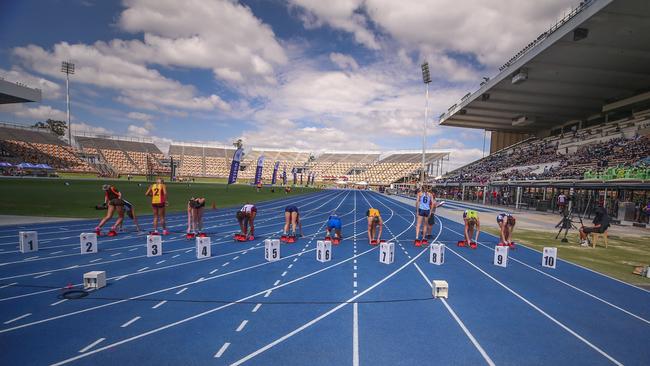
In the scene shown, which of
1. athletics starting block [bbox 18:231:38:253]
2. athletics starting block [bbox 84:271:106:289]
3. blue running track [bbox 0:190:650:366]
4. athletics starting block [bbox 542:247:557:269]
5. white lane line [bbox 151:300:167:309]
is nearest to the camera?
blue running track [bbox 0:190:650:366]

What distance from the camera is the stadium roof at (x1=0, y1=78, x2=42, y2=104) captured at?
33.7 meters

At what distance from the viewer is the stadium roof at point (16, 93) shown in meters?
33.7

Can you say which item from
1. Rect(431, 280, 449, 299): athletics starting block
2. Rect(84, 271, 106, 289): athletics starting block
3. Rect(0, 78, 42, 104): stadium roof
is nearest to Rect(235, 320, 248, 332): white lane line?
Rect(84, 271, 106, 289): athletics starting block

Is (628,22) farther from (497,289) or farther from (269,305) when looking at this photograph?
(269,305)

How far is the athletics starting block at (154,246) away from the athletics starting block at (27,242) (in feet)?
10.1

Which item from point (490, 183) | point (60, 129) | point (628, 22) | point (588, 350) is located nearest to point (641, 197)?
A: point (628, 22)

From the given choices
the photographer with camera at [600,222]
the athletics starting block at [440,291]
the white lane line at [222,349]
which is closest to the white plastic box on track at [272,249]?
the white lane line at [222,349]

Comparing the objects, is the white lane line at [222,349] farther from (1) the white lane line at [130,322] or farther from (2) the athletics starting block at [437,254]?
(2) the athletics starting block at [437,254]

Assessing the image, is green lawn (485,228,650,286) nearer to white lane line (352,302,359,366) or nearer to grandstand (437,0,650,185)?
white lane line (352,302,359,366)

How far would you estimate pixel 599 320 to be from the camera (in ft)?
16.6

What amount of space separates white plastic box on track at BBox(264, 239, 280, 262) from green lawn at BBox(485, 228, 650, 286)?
8.58 metres

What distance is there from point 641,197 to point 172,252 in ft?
94.9

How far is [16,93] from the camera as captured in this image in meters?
34.9

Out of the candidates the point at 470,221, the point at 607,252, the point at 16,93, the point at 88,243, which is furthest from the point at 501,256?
the point at 16,93
